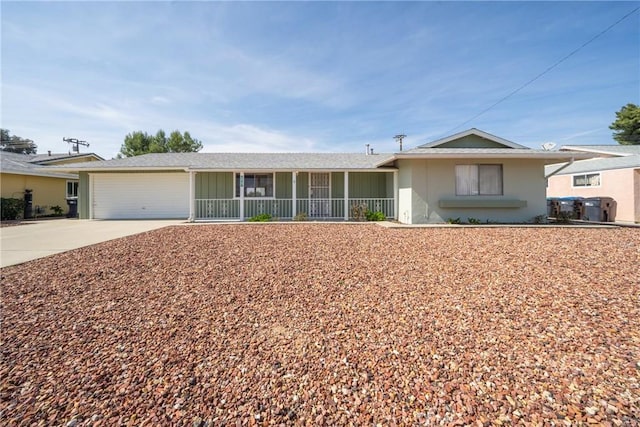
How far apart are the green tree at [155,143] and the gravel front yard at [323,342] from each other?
119 ft

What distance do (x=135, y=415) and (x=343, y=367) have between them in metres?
1.48

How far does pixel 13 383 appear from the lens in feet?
7.22

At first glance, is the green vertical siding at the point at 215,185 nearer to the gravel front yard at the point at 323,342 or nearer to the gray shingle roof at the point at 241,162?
the gray shingle roof at the point at 241,162

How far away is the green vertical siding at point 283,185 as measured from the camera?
46.8 ft

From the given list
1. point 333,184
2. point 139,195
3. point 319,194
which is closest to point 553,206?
point 333,184

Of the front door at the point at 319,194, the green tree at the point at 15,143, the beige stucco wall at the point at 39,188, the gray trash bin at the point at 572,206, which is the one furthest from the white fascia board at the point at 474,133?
the green tree at the point at 15,143

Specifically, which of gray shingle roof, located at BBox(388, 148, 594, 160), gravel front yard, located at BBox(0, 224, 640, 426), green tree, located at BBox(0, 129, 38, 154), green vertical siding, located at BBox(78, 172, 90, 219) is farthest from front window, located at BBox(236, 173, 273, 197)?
green tree, located at BBox(0, 129, 38, 154)

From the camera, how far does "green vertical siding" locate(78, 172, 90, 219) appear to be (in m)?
14.7

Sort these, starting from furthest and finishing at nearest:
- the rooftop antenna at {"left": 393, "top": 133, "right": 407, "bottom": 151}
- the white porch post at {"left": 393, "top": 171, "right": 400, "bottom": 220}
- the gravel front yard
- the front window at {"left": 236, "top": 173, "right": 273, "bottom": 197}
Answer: the rooftop antenna at {"left": 393, "top": 133, "right": 407, "bottom": 151} < the front window at {"left": 236, "top": 173, "right": 273, "bottom": 197} < the white porch post at {"left": 393, "top": 171, "right": 400, "bottom": 220} < the gravel front yard

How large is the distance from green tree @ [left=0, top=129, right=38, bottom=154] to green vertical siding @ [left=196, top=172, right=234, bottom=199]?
49.2 m

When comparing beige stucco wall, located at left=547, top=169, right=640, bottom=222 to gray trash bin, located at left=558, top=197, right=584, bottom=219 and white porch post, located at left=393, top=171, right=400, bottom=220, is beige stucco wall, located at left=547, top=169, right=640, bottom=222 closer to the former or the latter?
gray trash bin, located at left=558, top=197, right=584, bottom=219

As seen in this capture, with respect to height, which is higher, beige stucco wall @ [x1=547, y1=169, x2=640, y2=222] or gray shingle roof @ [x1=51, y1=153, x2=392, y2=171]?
gray shingle roof @ [x1=51, y1=153, x2=392, y2=171]

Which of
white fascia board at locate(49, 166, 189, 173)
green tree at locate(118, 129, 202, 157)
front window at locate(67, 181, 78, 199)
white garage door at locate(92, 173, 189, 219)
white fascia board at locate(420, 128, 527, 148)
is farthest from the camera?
green tree at locate(118, 129, 202, 157)

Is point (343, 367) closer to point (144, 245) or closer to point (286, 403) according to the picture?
point (286, 403)
